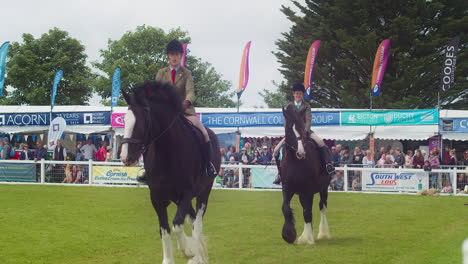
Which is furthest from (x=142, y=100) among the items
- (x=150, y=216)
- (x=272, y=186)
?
(x=272, y=186)

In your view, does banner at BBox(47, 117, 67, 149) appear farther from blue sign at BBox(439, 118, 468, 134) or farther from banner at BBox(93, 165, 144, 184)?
blue sign at BBox(439, 118, 468, 134)

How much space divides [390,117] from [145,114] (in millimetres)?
21646

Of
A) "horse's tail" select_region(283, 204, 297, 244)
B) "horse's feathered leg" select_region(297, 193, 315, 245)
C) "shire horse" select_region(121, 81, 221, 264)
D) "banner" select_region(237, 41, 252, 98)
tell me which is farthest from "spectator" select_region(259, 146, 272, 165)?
"shire horse" select_region(121, 81, 221, 264)

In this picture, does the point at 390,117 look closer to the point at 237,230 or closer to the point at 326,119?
the point at 326,119

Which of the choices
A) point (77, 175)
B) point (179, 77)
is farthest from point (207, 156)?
point (77, 175)

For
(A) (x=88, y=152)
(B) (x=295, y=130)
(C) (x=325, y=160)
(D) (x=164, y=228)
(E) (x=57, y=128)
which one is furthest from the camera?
(E) (x=57, y=128)

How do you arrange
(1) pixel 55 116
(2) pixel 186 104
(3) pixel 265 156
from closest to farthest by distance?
(2) pixel 186 104, (3) pixel 265 156, (1) pixel 55 116

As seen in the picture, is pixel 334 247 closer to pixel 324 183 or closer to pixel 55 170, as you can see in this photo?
pixel 324 183

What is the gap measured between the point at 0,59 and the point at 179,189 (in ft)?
80.2

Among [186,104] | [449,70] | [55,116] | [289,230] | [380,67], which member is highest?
[380,67]

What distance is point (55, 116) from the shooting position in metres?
31.8

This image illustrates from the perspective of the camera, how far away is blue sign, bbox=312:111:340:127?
91.3ft

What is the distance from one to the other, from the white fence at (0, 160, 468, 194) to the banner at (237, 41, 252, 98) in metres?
7.62

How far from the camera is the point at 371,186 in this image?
23750 millimetres
